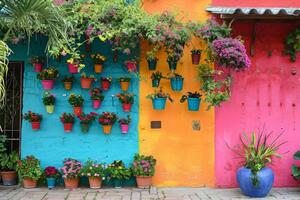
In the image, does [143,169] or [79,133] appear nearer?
[143,169]

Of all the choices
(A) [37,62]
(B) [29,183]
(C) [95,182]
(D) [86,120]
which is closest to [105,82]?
(D) [86,120]

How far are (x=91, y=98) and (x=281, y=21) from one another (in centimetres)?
384

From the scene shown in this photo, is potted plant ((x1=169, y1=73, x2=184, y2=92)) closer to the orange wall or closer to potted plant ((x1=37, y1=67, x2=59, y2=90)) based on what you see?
the orange wall

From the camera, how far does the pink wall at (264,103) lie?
7.96 m

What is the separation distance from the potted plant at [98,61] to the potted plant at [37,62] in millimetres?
961

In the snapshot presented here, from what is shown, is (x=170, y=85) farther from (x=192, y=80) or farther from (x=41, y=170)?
(x=41, y=170)

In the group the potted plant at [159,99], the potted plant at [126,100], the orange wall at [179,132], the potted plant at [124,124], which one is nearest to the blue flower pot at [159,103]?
the potted plant at [159,99]

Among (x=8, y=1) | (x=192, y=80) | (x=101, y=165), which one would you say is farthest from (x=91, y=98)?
(x=8, y=1)

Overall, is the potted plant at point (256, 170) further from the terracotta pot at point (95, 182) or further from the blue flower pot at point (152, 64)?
the terracotta pot at point (95, 182)

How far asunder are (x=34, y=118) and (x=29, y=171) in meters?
0.96

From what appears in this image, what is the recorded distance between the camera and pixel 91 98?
25.6 feet

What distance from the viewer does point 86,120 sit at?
767 cm

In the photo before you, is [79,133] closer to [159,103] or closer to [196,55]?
[159,103]

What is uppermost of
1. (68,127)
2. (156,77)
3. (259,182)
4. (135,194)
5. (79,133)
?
(156,77)
